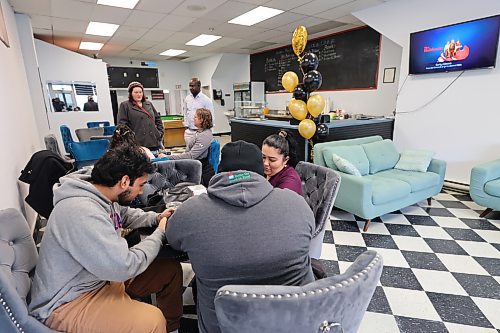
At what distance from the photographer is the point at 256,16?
5.07 meters

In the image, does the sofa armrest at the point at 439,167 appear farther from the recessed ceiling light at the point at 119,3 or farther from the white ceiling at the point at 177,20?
the recessed ceiling light at the point at 119,3

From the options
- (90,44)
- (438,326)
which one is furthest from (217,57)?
(438,326)

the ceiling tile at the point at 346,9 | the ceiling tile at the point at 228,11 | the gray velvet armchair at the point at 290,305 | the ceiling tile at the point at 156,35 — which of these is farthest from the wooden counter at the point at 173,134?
the gray velvet armchair at the point at 290,305

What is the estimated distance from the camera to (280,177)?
1837 millimetres

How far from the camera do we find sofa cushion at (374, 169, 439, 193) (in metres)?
3.17

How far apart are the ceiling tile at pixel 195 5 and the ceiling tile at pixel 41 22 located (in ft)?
7.58

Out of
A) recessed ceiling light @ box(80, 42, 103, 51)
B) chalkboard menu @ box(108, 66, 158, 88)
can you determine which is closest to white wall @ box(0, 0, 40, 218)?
recessed ceiling light @ box(80, 42, 103, 51)

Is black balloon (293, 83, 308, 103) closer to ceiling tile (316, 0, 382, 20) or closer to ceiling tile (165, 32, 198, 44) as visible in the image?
ceiling tile (316, 0, 382, 20)

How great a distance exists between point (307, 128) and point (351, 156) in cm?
65

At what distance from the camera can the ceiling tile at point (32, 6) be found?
4020mm

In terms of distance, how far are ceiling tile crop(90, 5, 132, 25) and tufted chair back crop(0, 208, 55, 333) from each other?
439cm

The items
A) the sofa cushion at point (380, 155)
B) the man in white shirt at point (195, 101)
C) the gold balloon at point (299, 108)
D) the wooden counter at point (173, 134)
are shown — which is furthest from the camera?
the wooden counter at point (173, 134)

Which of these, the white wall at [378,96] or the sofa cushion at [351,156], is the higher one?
the white wall at [378,96]

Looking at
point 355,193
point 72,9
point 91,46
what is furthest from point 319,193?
point 91,46
